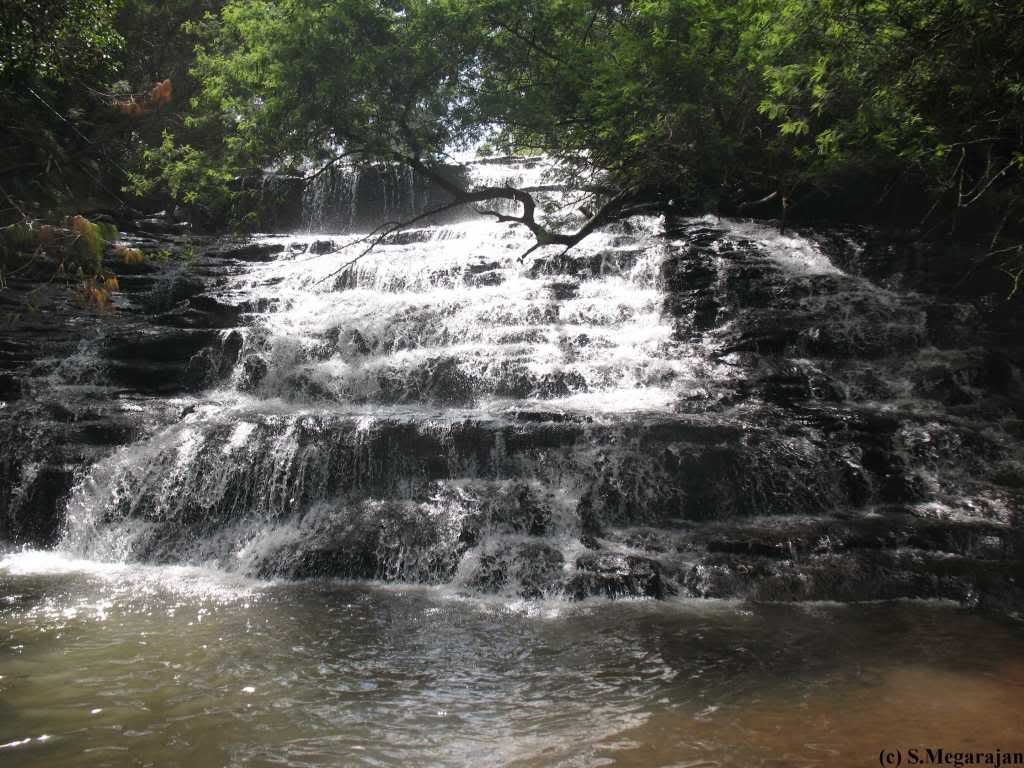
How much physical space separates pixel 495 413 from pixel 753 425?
11.3 feet

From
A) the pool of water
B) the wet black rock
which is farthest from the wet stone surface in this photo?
the pool of water

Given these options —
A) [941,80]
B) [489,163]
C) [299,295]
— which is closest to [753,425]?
[941,80]

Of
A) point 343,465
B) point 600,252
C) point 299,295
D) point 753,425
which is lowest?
point 343,465

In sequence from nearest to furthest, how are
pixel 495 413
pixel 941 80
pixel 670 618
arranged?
pixel 670 618
pixel 941 80
pixel 495 413

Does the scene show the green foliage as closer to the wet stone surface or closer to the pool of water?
the wet stone surface

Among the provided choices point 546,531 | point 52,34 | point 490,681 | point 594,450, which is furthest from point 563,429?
point 52,34

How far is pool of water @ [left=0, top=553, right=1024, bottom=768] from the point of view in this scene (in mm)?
3600

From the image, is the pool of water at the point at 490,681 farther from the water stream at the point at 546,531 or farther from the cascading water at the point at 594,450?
the cascading water at the point at 594,450

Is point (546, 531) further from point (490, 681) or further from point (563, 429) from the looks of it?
point (490, 681)

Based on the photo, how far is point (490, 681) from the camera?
Result: 4.59m

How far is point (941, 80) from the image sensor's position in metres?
6.50

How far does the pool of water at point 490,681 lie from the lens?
11.8ft

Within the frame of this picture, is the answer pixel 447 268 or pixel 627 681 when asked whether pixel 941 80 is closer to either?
pixel 627 681

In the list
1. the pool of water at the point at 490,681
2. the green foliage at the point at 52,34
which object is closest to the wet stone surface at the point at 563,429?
the pool of water at the point at 490,681
